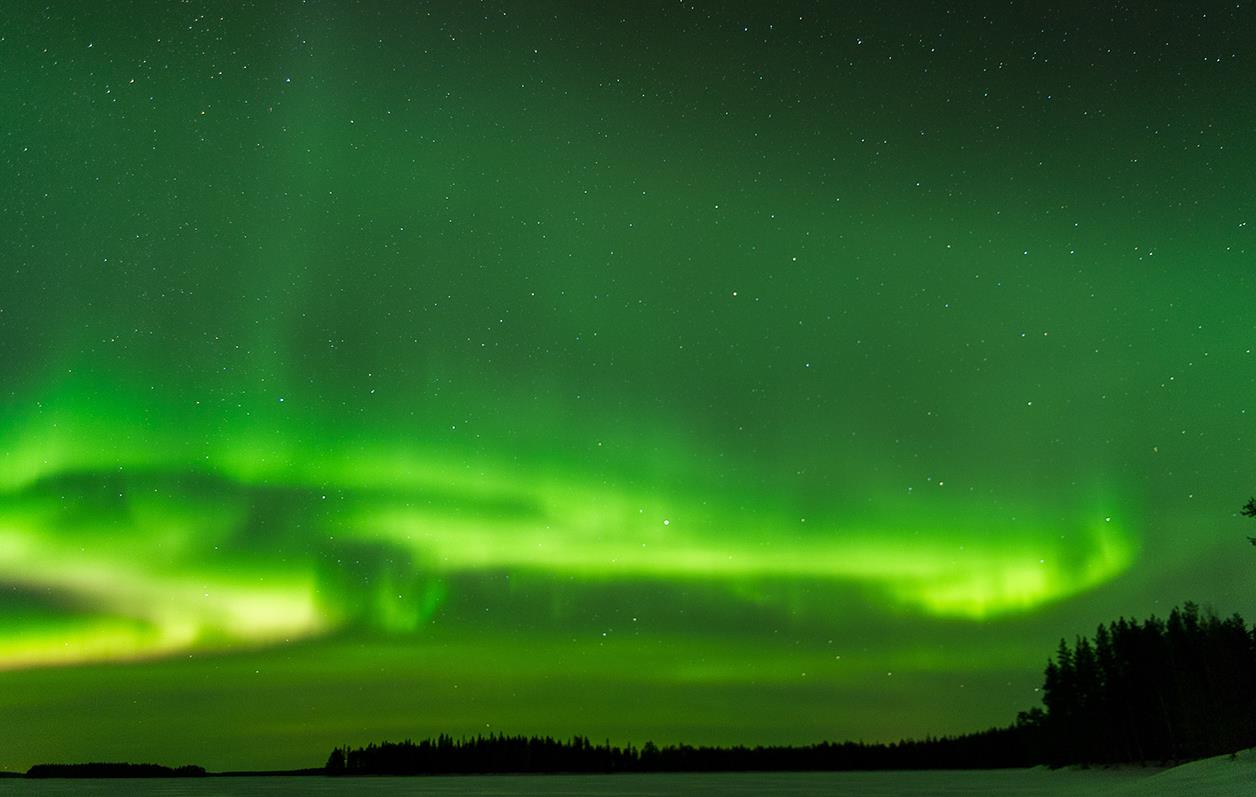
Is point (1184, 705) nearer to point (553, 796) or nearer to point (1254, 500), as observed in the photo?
point (553, 796)

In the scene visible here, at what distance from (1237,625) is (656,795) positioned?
5068 cm

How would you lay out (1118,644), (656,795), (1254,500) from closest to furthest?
(1254,500)
(656,795)
(1118,644)

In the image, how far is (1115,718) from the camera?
99.8 meters

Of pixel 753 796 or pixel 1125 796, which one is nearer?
pixel 1125 796

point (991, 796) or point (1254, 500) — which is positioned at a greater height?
point (1254, 500)

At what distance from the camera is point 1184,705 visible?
85125mm

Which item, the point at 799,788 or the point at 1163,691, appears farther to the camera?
the point at 799,788

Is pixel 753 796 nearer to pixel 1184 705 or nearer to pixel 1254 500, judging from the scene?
pixel 1184 705

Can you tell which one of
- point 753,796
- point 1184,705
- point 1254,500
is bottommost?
point 753,796

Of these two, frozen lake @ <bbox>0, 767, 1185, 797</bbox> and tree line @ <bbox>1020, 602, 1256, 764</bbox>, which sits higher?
tree line @ <bbox>1020, 602, 1256, 764</bbox>

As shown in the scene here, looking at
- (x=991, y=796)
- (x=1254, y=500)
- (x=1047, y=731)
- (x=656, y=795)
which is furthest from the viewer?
(x=1047, y=731)

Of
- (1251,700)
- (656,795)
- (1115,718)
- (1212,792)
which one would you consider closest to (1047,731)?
(1115,718)

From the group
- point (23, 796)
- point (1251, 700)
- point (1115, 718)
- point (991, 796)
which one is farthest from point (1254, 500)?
point (23, 796)

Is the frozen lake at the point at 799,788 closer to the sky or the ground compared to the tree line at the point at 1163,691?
closer to the ground
